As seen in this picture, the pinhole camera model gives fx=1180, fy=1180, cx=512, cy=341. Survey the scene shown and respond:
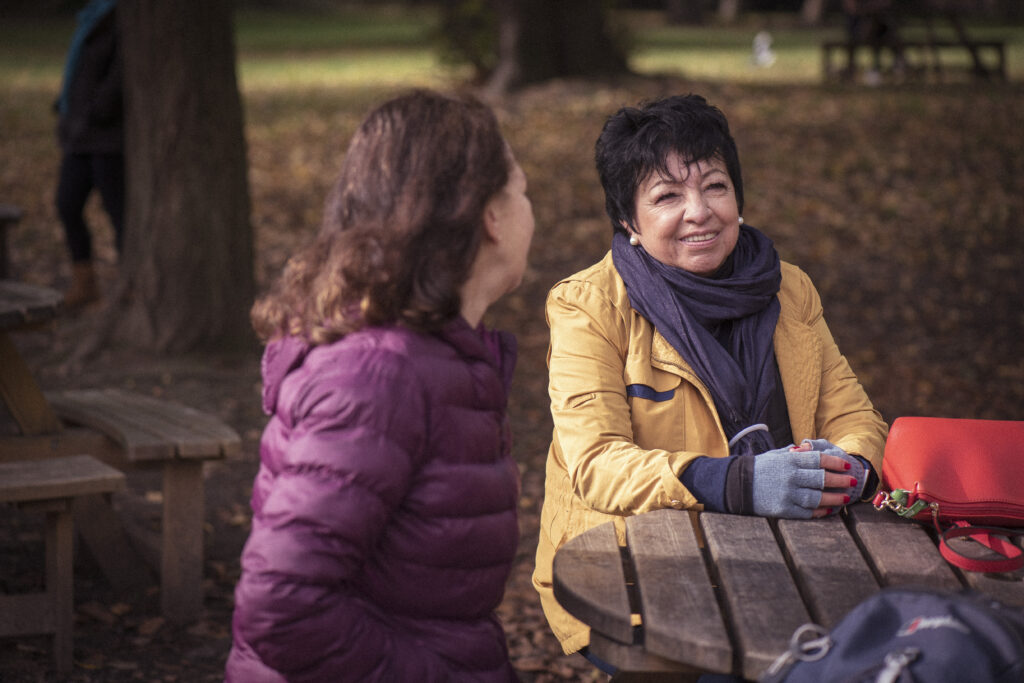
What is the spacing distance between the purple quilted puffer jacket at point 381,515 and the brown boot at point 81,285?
6477 mm

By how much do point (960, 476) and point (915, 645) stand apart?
0.76 meters

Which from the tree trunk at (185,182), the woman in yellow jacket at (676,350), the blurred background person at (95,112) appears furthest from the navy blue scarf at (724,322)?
the blurred background person at (95,112)

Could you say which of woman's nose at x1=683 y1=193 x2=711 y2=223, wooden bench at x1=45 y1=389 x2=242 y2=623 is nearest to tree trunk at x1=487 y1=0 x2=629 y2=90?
wooden bench at x1=45 y1=389 x2=242 y2=623

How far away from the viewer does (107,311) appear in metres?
6.88

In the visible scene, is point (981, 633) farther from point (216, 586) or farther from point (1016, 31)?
point (1016, 31)

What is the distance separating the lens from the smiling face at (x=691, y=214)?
9.10 ft

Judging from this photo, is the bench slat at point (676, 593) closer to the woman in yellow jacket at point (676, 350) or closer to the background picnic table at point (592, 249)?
the woman in yellow jacket at point (676, 350)

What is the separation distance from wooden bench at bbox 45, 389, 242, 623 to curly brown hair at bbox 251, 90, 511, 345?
2.30 metres

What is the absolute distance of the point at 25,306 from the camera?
13.7 ft

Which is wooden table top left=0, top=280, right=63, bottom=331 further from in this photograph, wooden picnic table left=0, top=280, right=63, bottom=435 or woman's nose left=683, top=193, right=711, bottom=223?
woman's nose left=683, top=193, right=711, bottom=223

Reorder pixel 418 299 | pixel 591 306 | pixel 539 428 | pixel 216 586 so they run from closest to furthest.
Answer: pixel 418 299
pixel 591 306
pixel 216 586
pixel 539 428

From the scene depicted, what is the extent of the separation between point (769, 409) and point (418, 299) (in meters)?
1.24

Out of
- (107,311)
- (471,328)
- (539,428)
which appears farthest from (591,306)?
(107,311)

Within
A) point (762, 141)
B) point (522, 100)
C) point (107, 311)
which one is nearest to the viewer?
point (107, 311)
